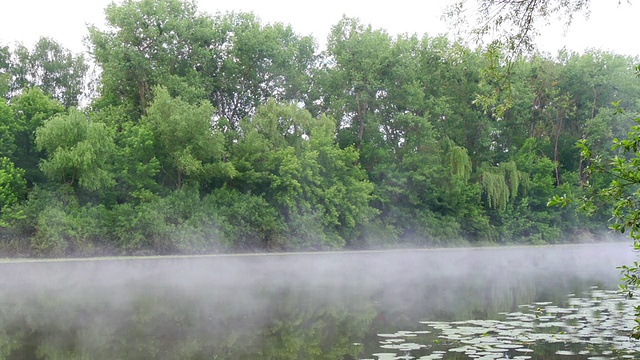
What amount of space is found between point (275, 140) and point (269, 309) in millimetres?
28682

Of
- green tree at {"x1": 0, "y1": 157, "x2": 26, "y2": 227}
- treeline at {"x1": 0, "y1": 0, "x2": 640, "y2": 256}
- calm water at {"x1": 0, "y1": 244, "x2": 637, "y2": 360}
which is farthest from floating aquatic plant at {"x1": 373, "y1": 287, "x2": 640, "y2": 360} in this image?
green tree at {"x1": 0, "y1": 157, "x2": 26, "y2": 227}

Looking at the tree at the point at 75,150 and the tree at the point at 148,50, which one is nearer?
the tree at the point at 75,150

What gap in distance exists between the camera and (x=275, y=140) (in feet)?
142

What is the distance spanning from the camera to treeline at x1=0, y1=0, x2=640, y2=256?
116 ft

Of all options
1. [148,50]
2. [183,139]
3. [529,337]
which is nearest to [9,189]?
[183,139]

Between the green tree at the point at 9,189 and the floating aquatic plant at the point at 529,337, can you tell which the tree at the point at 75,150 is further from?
the floating aquatic plant at the point at 529,337

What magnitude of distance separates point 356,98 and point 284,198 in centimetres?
1170

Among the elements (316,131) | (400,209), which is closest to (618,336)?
(316,131)

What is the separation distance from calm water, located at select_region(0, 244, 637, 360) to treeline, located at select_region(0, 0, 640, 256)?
815cm

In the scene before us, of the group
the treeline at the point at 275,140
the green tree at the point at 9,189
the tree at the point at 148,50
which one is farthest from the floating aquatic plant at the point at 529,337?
the tree at the point at 148,50

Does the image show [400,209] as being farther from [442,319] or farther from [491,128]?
[442,319]

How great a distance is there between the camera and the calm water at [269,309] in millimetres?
10320

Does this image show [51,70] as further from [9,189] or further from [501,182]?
[501,182]

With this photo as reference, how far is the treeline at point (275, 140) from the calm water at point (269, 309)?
8154 mm
